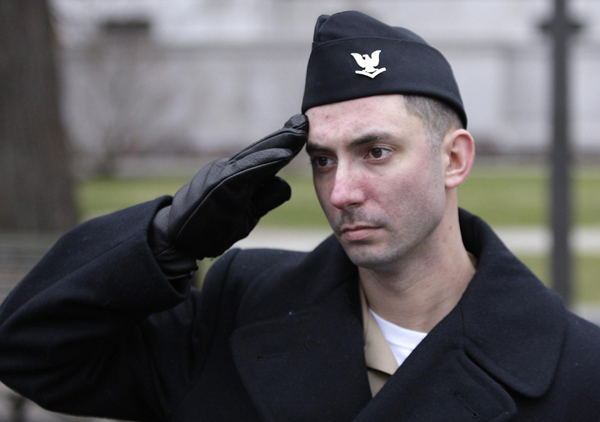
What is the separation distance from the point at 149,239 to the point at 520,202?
15104mm

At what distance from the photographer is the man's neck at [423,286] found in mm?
2381

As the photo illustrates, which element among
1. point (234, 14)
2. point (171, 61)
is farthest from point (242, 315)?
point (234, 14)

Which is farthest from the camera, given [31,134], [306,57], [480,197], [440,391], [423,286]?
[306,57]

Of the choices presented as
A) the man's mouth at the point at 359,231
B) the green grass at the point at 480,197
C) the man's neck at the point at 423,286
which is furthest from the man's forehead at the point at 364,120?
the green grass at the point at 480,197

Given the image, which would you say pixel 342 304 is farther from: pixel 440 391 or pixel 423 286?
pixel 440 391

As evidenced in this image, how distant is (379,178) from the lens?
7.33ft

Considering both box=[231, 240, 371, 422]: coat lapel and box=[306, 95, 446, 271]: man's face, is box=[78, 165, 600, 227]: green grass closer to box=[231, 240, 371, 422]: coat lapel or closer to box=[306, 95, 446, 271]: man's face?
box=[231, 240, 371, 422]: coat lapel

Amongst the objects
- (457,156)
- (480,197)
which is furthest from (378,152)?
(480,197)

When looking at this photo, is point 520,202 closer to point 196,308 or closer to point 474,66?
point 196,308

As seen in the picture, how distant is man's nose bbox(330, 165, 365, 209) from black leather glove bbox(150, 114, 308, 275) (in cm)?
16

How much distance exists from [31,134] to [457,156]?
4458 mm

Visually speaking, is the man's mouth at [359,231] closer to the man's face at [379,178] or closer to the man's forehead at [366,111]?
the man's face at [379,178]

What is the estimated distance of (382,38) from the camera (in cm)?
234

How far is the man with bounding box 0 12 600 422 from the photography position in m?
2.19
